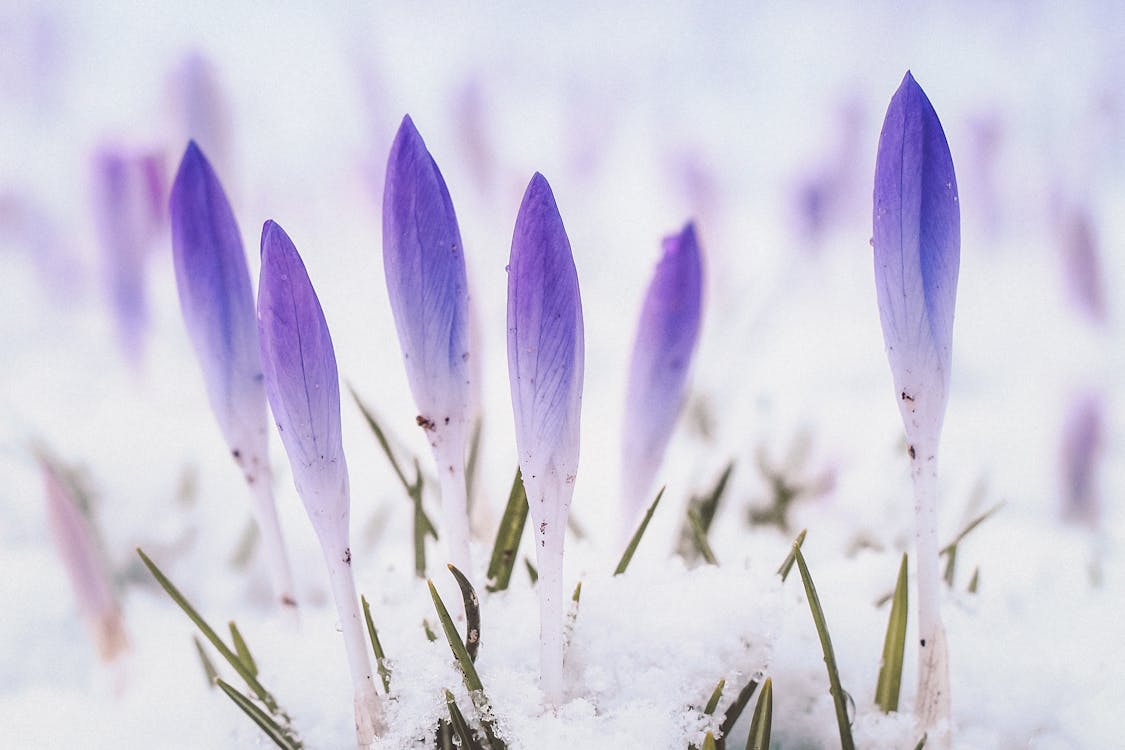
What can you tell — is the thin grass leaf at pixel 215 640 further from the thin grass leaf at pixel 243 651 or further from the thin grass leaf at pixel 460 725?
the thin grass leaf at pixel 460 725

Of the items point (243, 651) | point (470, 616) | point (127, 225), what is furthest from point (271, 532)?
point (127, 225)

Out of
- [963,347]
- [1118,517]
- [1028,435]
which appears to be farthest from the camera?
[963,347]

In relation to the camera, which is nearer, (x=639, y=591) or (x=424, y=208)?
(x=424, y=208)

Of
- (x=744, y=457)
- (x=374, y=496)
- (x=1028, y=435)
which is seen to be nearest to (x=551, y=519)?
(x=744, y=457)

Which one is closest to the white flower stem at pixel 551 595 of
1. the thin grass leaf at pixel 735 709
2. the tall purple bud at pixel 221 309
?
the thin grass leaf at pixel 735 709

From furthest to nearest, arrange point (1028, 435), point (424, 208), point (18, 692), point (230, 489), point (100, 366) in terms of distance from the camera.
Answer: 1. point (100, 366)
2. point (1028, 435)
3. point (230, 489)
4. point (18, 692)
5. point (424, 208)

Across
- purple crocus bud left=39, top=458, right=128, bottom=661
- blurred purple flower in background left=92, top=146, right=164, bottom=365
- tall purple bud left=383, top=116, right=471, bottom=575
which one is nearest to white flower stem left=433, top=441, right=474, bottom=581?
tall purple bud left=383, top=116, right=471, bottom=575

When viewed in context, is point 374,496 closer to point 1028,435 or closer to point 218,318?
point 218,318

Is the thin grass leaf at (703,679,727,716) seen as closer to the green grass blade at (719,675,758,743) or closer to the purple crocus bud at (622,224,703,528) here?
the green grass blade at (719,675,758,743)
